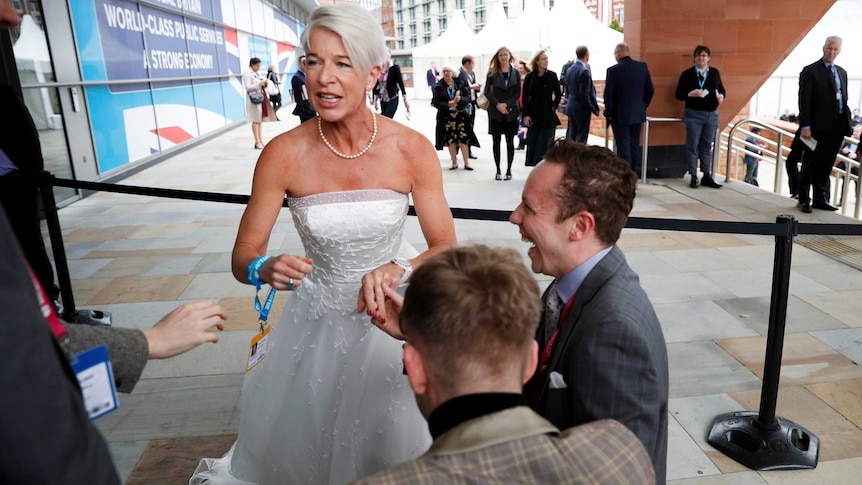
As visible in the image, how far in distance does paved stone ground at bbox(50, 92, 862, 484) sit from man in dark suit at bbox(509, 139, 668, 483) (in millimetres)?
370

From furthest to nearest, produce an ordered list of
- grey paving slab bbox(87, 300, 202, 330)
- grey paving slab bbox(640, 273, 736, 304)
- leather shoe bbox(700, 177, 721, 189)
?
leather shoe bbox(700, 177, 721, 189), grey paving slab bbox(640, 273, 736, 304), grey paving slab bbox(87, 300, 202, 330)

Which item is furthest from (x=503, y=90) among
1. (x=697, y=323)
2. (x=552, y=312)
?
(x=552, y=312)

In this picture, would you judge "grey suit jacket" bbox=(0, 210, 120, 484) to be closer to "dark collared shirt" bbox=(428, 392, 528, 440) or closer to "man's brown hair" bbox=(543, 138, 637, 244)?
"dark collared shirt" bbox=(428, 392, 528, 440)

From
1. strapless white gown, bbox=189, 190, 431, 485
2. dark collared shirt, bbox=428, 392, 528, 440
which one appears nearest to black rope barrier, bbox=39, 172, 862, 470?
strapless white gown, bbox=189, 190, 431, 485

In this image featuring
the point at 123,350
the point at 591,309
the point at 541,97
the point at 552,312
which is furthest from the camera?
the point at 541,97

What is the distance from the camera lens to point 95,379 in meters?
1.13

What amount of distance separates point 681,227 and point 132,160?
10.1 metres

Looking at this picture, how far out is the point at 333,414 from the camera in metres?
2.37

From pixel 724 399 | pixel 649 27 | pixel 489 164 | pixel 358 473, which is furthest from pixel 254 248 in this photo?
pixel 489 164

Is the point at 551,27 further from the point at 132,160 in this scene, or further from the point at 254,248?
the point at 254,248

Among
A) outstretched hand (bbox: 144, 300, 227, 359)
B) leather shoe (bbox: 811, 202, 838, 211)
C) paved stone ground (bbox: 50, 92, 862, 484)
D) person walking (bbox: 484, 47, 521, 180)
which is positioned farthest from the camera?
person walking (bbox: 484, 47, 521, 180)

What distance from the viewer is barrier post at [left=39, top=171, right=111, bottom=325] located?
3951mm

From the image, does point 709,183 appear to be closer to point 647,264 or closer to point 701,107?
point 701,107

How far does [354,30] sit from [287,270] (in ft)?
2.77
